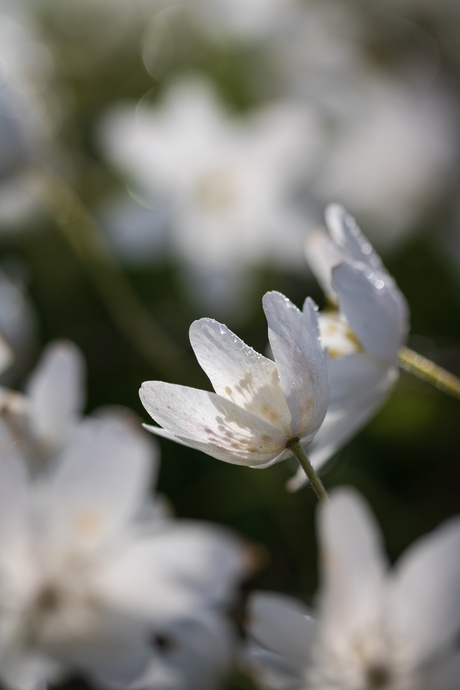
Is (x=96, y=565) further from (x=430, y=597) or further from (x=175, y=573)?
(x=430, y=597)

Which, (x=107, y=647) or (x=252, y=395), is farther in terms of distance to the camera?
(x=107, y=647)

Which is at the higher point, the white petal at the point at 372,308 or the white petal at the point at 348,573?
the white petal at the point at 372,308

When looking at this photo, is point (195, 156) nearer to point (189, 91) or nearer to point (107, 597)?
point (189, 91)

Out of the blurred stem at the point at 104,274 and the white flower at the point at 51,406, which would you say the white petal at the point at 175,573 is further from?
the blurred stem at the point at 104,274

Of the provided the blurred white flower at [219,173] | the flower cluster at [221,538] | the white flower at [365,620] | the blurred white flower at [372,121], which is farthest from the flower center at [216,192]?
the white flower at [365,620]

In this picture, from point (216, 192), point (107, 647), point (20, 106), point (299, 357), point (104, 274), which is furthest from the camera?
point (216, 192)

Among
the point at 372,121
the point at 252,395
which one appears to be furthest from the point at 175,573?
the point at 372,121
